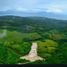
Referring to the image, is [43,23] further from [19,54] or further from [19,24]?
[19,54]

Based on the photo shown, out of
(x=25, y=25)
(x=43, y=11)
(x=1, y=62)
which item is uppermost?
(x=43, y=11)

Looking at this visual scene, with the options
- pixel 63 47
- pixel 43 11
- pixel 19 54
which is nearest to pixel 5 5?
pixel 43 11

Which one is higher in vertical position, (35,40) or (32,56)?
(35,40)

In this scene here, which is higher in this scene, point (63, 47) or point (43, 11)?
point (43, 11)

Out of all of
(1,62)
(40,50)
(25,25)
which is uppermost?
(25,25)

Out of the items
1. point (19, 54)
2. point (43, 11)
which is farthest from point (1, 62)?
point (43, 11)

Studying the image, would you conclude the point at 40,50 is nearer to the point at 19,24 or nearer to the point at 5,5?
the point at 19,24
